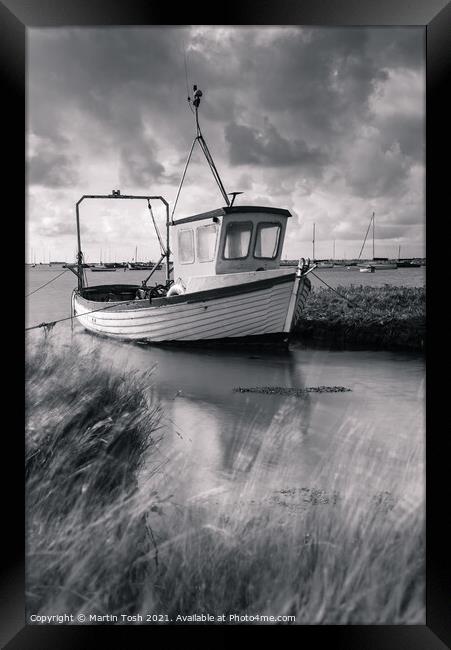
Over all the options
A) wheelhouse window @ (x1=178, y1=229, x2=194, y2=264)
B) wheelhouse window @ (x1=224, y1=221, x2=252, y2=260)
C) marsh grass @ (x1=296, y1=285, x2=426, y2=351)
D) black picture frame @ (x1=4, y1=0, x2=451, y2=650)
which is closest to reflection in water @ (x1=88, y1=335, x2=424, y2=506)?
black picture frame @ (x1=4, y1=0, x2=451, y2=650)

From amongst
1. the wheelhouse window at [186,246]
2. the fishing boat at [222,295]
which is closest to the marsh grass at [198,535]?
the fishing boat at [222,295]

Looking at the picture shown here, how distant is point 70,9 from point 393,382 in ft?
10.1

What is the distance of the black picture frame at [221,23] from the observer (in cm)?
228

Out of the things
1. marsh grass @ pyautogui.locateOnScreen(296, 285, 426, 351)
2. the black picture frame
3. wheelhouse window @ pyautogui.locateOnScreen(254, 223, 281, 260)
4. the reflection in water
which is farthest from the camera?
wheelhouse window @ pyautogui.locateOnScreen(254, 223, 281, 260)

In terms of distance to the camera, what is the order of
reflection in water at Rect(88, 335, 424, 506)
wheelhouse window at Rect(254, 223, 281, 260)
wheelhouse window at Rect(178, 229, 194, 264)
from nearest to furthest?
reflection in water at Rect(88, 335, 424, 506) → wheelhouse window at Rect(254, 223, 281, 260) → wheelhouse window at Rect(178, 229, 194, 264)

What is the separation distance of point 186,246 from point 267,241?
3.68ft

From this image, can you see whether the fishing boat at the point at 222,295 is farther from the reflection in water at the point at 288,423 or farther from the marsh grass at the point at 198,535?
the marsh grass at the point at 198,535

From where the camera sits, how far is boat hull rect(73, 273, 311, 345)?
7.07m

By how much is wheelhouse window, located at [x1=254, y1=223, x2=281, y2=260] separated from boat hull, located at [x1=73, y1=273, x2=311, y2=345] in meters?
0.40

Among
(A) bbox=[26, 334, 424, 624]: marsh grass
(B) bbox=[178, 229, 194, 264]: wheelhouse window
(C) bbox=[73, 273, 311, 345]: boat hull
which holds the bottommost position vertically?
(A) bbox=[26, 334, 424, 624]: marsh grass

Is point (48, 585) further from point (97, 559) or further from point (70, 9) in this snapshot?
point (70, 9)

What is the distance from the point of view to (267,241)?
7035 mm

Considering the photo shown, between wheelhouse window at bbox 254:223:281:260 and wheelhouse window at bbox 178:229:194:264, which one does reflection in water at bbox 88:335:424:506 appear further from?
wheelhouse window at bbox 178:229:194:264
